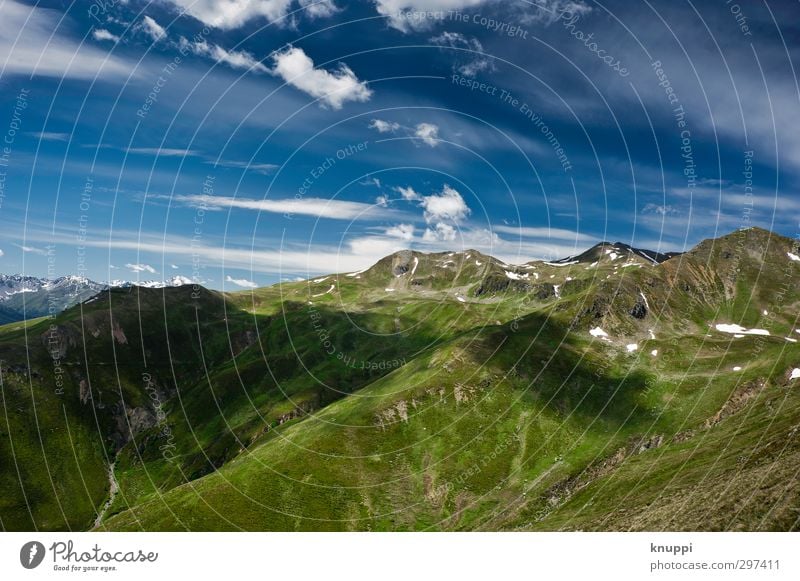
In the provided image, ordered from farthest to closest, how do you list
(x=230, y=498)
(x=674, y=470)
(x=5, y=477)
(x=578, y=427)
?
(x=5, y=477), (x=578, y=427), (x=230, y=498), (x=674, y=470)

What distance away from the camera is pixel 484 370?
172 meters

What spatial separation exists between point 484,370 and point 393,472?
187 feet

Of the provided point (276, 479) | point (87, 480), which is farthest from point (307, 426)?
point (87, 480)

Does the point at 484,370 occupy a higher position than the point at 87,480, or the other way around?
the point at 484,370

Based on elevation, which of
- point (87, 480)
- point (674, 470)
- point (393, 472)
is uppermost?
point (674, 470)

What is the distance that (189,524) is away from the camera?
4168 inches

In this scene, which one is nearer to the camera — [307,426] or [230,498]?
[230,498]
